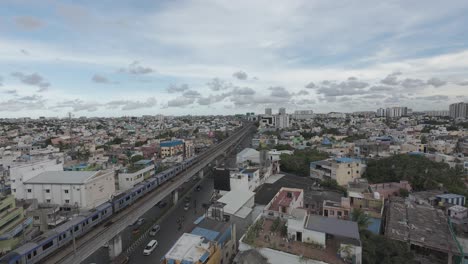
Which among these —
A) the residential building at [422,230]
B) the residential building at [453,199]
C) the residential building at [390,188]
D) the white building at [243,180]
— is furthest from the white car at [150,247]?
the residential building at [453,199]

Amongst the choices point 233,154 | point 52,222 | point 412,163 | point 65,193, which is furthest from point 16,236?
point 233,154

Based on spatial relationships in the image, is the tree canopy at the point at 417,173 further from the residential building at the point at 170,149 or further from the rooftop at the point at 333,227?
the residential building at the point at 170,149

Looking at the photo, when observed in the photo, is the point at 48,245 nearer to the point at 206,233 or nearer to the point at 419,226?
the point at 206,233

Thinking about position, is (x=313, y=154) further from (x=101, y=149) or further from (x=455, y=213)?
(x=101, y=149)

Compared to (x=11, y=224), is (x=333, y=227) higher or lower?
higher

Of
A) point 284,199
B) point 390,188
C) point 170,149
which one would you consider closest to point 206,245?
point 284,199

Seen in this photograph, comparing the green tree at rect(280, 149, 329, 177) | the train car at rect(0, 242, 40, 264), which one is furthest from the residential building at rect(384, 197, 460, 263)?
the train car at rect(0, 242, 40, 264)

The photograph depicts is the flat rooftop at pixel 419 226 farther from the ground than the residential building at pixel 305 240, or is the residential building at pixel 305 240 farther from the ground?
the residential building at pixel 305 240
